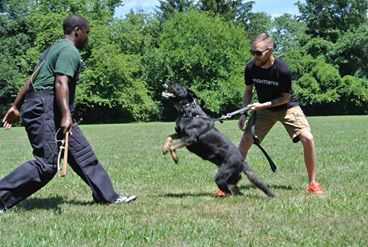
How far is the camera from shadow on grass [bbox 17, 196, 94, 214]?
702cm

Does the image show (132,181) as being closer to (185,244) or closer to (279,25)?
(185,244)

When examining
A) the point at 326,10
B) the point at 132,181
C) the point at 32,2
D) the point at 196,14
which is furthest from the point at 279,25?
the point at 132,181

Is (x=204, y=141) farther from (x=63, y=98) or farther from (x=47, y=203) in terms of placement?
(x=47, y=203)

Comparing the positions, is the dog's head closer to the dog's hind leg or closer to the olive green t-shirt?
the dog's hind leg

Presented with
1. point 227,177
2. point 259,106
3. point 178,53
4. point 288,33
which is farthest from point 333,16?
point 227,177

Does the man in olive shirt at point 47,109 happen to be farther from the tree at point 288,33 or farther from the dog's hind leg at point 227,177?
the tree at point 288,33

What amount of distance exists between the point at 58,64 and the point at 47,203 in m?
1.98

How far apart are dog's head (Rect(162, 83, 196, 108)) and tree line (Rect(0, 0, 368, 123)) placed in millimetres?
49341

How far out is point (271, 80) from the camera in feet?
25.0

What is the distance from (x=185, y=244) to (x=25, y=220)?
2.02 m

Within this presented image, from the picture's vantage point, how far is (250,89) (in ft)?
26.7

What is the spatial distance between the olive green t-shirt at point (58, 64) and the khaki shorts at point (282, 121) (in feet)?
9.04

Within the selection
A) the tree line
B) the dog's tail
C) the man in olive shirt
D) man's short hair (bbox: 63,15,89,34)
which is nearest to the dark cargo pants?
the man in olive shirt

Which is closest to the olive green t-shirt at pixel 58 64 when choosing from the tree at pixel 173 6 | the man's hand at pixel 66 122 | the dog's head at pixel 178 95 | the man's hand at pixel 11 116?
the man's hand at pixel 66 122
